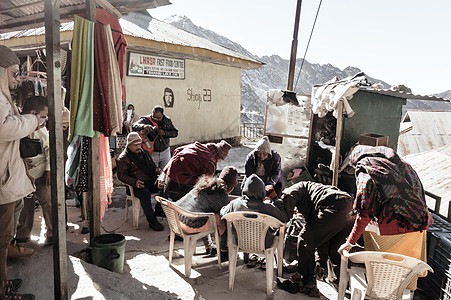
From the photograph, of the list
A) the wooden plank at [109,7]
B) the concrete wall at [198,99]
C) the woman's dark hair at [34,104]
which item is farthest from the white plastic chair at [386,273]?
the concrete wall at [198,99]

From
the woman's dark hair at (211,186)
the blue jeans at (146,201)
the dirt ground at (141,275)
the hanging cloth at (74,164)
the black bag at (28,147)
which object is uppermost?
the black bag at (28,147)

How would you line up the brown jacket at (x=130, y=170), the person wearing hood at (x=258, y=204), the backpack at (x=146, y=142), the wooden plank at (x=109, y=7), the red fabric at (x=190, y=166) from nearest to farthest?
1. the person wearing hood at (x=258, y=204)
2. the wooden plank at (x=109, y=7)
3. the red fabric at (x=190, y=166)
4. the brown jacket at (x=130, y=170)
5. the backpack at (x=146, y=142)

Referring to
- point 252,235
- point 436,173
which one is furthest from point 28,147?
point 436,173

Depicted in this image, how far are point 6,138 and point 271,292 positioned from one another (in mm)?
2918

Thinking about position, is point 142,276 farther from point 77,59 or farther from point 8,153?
point 77,59

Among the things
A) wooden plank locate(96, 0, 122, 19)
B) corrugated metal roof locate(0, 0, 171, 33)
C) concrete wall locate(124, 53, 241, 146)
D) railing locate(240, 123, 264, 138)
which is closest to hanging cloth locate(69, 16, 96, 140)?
wooden plank locate(96, 0, 122, 19)

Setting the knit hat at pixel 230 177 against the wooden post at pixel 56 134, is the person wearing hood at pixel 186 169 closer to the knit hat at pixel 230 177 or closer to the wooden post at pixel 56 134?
the knit hat at pixel 230 177

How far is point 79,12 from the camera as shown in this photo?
4051 mm

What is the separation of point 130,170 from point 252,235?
256 centimetres

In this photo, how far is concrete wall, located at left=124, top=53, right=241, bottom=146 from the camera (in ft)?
29.3

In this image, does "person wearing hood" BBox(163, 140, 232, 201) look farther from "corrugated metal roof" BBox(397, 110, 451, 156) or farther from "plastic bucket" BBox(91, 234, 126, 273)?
"corrugated metal roof" BBox(397, 110, 451, 156)

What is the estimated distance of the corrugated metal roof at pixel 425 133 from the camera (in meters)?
14.3

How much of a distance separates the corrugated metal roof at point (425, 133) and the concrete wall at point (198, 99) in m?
7.38

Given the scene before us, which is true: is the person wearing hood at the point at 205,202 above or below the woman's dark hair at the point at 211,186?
below
